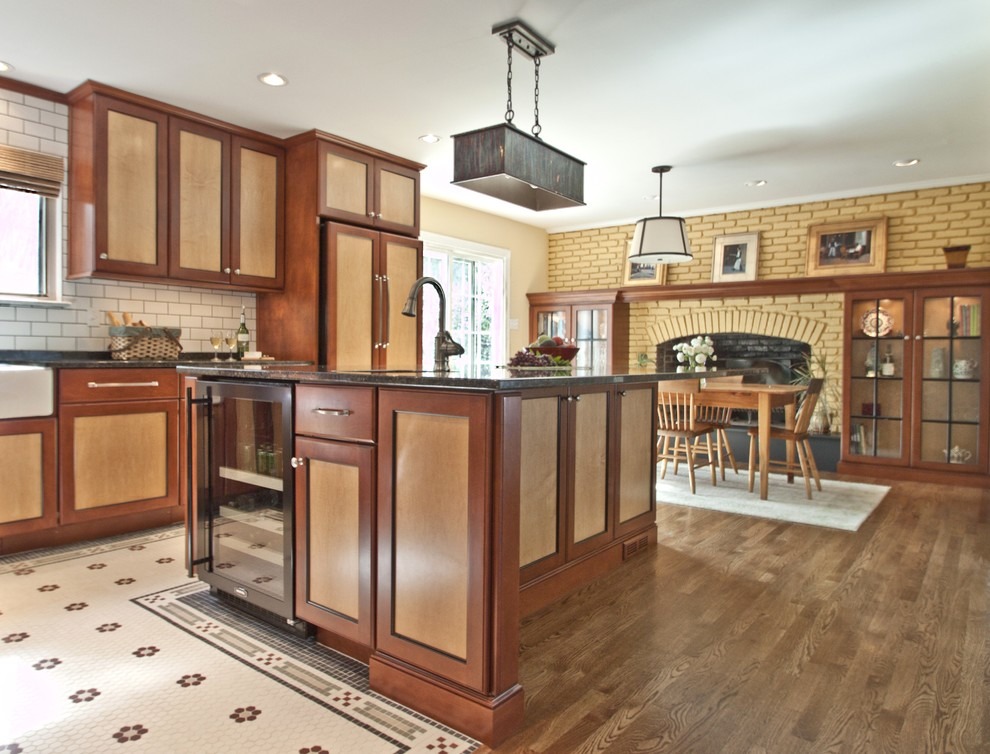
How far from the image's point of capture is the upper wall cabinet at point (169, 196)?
3.58 m

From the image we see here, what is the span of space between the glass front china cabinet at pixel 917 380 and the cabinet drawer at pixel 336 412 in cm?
515

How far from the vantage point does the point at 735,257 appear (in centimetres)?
653

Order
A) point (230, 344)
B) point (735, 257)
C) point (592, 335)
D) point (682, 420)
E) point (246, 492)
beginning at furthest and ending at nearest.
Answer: point (592, 335)
point (735, 257)
point (682, 420)
point (230, 344)
point (246, 492)

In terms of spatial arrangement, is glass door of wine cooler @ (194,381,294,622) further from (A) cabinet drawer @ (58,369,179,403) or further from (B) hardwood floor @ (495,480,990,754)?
(A) cabinet drawer @ (58,369,179,403)

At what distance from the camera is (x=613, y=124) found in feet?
13.8

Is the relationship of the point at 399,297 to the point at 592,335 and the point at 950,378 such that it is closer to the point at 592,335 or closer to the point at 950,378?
the point at 592,335

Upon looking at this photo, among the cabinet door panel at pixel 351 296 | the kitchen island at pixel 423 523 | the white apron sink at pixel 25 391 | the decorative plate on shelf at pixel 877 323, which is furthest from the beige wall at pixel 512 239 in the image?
the kitchen island at pixel 423 523

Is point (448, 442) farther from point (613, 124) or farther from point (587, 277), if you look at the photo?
point (587, 277)

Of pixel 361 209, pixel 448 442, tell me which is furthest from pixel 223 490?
pixel 361 209

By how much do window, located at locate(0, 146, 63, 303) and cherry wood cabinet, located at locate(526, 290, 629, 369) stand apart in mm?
4605

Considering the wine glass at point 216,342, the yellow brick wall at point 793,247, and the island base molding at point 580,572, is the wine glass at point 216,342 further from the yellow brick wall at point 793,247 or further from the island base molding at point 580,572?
the yellow brick wall at point 793,247

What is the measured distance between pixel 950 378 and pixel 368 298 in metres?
4.75

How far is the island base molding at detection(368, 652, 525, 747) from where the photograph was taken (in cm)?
166

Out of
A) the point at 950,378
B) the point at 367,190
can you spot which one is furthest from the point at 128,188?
A: the point at 950,378
